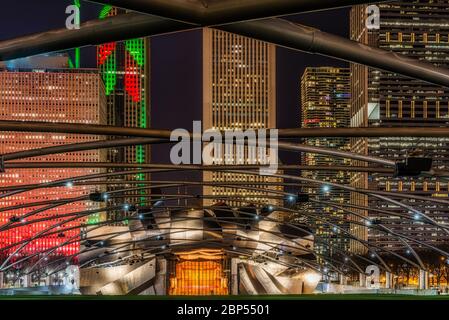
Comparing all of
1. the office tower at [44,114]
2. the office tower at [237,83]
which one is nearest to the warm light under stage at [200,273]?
the office tower at [44,114]

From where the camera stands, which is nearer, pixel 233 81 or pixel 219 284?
pixel 219 284

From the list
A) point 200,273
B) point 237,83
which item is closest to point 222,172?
point 200,273

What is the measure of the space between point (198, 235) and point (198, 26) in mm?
54439

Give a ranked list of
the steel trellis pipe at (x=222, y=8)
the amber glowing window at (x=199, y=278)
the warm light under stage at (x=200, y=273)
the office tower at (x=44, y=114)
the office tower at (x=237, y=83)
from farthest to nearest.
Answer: the office tower at (x=237, y=83) → the office tower at (x=44, y=114) → the warm light under stage at (x=200, y=273) → the amber glowing window at (x=199, y=278) → the steel trellis pipe at (x=222, y=8)

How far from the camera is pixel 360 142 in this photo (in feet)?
592

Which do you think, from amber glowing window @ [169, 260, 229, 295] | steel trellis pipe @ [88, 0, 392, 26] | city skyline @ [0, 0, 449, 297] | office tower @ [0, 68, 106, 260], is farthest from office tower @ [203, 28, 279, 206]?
steel trellis pipe @ [88, 0, 392, 26]

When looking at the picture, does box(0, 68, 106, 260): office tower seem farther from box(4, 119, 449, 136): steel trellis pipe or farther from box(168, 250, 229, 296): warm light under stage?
box(4, 119, 449, 136): steel trellis pipe

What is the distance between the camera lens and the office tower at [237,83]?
18512 centimetres

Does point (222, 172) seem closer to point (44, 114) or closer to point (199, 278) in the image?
point (199, 278)

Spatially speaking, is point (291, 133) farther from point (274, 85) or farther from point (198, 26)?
point (274, 85)

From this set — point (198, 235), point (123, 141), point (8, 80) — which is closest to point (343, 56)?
point (123, 141)

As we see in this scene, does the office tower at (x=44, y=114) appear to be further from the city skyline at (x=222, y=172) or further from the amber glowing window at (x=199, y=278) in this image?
the amber glowing window at (x=199, y=278)
